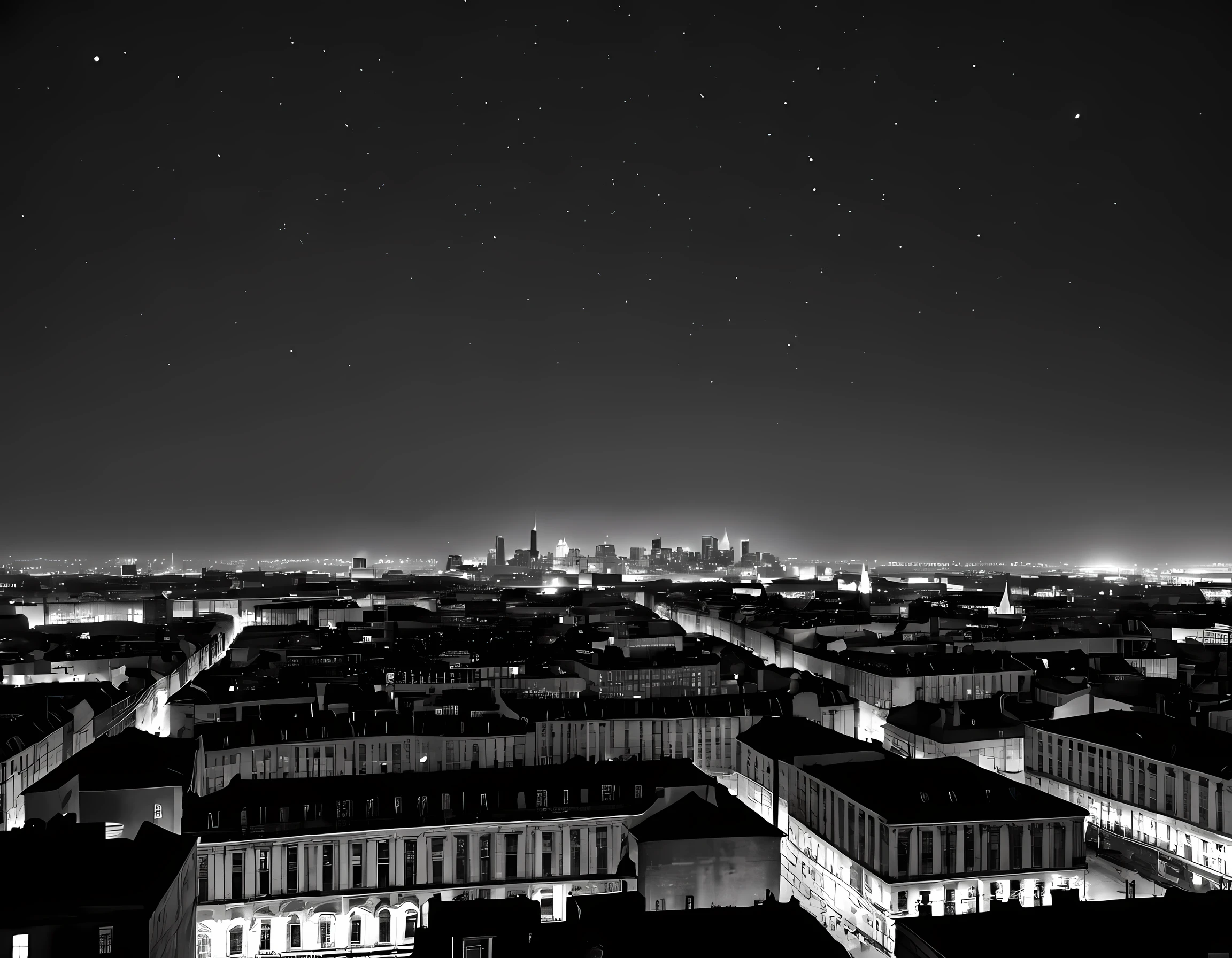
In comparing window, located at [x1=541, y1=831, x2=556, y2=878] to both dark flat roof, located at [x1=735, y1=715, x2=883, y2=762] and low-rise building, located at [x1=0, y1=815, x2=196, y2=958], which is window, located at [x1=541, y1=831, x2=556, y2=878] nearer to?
low-rise building, located at [x1=0, y1=815, x2=196, y2=958]

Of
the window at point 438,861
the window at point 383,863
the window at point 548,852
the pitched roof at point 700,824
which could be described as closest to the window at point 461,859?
the window at point 438,861

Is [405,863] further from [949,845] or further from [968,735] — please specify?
[968,735]

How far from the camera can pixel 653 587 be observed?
7313 inches

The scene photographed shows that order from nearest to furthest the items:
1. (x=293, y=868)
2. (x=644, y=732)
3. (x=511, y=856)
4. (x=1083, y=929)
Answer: (x=1083, y=929) < (x=293, y=868) < (x=511, y=856) < (x=644, y=732)

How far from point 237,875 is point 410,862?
14.8 ft

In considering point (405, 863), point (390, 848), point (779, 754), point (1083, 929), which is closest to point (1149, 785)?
point (779, 754)

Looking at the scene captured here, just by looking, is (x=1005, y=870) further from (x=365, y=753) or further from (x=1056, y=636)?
(x=1056, y=636)

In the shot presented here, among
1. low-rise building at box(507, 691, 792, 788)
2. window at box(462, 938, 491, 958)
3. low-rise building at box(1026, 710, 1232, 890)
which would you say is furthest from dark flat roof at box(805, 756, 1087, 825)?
window at box(462, 938, 491, 958)

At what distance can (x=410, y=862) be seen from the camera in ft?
101

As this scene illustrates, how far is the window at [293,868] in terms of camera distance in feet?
98.4

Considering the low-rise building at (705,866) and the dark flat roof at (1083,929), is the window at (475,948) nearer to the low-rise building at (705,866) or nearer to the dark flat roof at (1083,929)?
the dark flat roof at (1083,929)

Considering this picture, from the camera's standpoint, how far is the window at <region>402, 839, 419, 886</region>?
30703 millimetres

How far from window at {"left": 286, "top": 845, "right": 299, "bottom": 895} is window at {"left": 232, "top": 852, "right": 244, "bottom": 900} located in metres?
1.15

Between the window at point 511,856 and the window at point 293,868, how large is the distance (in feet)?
18.5
